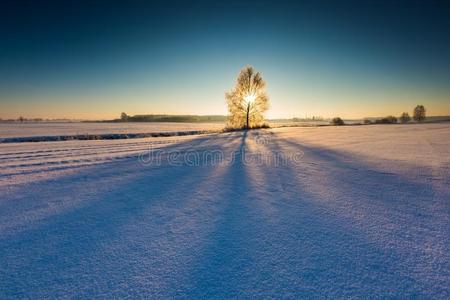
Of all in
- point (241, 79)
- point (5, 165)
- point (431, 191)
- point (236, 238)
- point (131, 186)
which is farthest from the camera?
point (241, 79)

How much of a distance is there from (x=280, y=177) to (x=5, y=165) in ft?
28.3

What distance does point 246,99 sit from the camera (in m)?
31.1

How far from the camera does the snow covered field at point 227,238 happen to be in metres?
1.72

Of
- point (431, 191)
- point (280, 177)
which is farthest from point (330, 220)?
point (431, 191)

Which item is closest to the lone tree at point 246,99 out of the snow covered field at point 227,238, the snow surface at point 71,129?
the snow surface at point 71,129

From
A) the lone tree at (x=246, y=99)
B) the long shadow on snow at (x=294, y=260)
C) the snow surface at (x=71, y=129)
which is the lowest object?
the long shadow on snow at (x=294, y=260)

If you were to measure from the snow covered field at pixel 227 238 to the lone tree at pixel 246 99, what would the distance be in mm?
26927

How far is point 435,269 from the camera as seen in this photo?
6.11ft

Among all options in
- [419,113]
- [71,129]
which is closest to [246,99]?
[71,129]

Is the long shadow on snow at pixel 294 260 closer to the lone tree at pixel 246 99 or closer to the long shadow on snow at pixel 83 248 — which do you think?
the long shadow on snow at pixel 83 248

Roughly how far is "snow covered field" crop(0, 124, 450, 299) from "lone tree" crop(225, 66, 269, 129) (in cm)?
2693

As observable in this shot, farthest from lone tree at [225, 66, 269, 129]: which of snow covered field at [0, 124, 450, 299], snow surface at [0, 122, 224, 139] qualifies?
snow covered field at [0, 124, 450, 299]

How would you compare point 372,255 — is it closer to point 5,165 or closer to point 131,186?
point 131,186

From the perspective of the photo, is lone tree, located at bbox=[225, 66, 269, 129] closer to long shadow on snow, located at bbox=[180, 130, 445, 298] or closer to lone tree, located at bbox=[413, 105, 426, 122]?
long shadow on snow, located at bbox=[180, 130, 445, 298]
